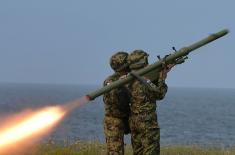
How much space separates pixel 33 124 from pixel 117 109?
10.2 ft

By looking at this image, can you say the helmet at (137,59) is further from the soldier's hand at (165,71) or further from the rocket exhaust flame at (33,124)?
the rocket exhaust flame at (33,124)

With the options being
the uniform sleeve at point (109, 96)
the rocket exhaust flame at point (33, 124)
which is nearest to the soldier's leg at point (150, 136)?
the uniform sleeve at point (109, 96)

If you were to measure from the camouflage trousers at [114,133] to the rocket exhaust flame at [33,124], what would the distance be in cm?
112

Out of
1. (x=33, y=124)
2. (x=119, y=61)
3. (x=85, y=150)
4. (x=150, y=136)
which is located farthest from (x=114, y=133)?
(x=85, y=150)

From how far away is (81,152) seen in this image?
19.9 m

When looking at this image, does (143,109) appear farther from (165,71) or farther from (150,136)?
(165,71)

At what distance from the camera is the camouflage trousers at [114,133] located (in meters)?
16.0

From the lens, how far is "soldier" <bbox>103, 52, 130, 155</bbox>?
15.7m

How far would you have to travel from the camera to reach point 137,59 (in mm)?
15484

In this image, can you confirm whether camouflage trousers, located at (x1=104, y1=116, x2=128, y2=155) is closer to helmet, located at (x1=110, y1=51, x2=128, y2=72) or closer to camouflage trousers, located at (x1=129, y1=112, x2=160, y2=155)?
camouflage trousers, located at (x1=129, y1=112, x2=160, y2=155)

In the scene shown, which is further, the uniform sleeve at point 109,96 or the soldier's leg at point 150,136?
the uniform sleeve at point 109,96

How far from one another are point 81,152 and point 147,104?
→ 5.03 m

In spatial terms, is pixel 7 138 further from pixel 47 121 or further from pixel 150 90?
pixel 150 90

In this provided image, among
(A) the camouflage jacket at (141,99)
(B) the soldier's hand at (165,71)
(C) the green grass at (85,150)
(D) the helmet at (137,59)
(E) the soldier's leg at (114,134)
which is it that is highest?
(D) the helmet at (137,59)
